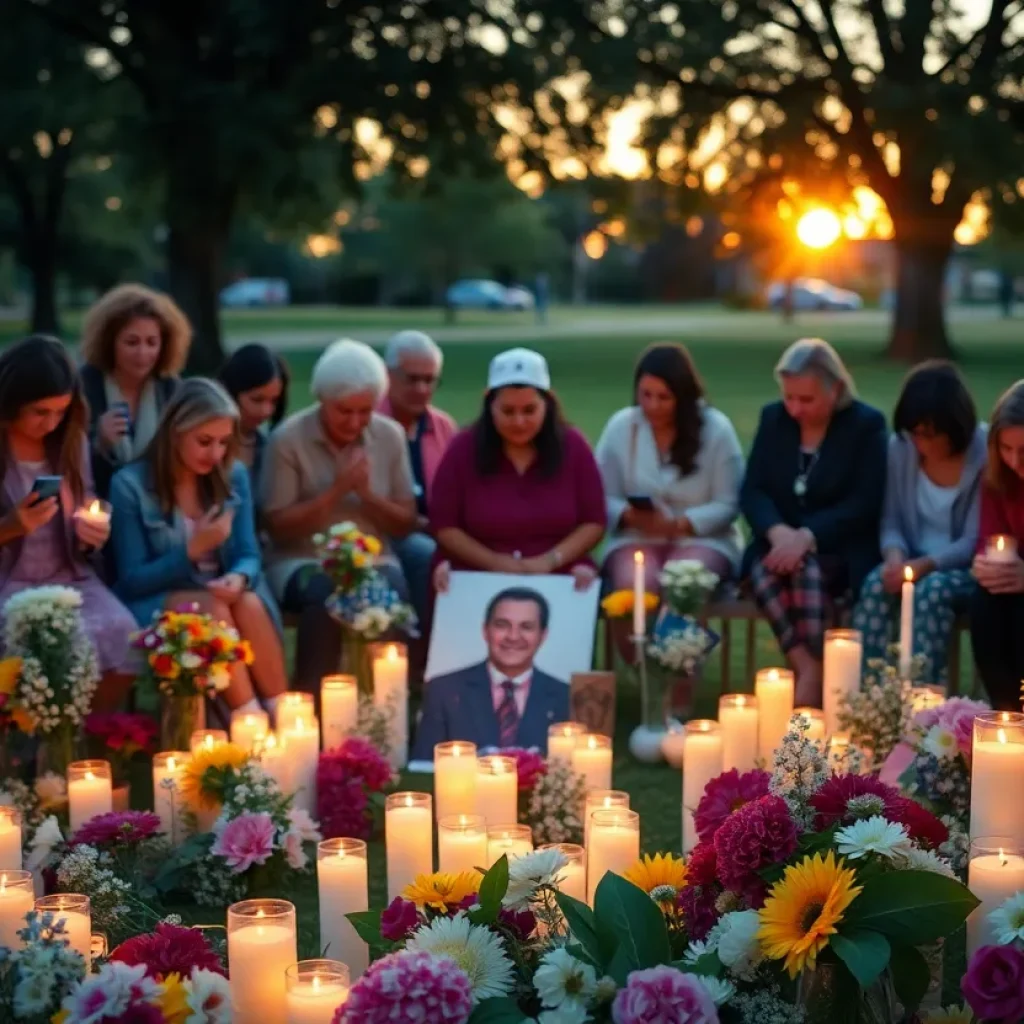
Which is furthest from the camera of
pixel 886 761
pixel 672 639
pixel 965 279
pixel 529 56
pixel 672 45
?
pixel 965 279

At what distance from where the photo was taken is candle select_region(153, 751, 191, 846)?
5.20 meters

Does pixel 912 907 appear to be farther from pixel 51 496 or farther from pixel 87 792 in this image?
pixel 51 496

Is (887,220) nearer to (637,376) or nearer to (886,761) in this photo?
(637,376)

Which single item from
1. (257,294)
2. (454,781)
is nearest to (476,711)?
(454,781)

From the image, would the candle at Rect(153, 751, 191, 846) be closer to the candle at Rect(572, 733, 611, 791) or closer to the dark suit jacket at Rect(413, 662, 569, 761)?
the candle at Rect(572, 733, 611, 791)

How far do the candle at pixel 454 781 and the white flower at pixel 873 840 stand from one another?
226cm

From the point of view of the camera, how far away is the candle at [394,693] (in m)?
6.45

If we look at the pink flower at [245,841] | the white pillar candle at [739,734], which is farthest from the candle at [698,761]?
the pink flower at [245,841]

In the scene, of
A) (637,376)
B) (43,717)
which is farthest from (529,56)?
(43,717)

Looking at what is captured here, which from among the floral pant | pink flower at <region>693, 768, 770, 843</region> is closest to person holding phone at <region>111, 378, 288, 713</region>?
the floral pant

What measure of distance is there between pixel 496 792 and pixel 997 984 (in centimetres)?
214

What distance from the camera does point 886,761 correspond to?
17.2ft

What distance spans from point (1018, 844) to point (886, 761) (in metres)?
1.80

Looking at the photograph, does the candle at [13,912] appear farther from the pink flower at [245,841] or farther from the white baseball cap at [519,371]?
the white baseball cap at [519,371]
